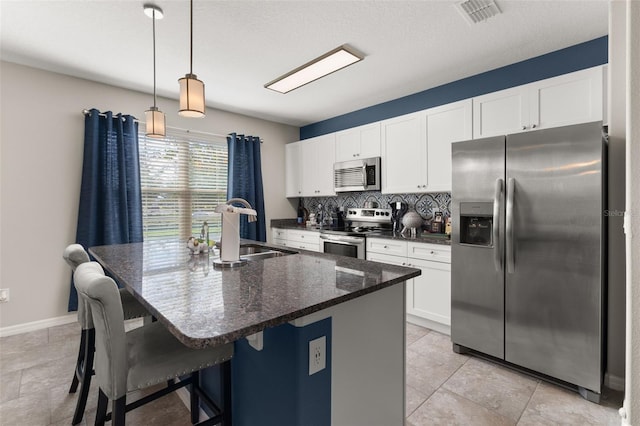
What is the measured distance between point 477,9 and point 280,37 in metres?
1.48

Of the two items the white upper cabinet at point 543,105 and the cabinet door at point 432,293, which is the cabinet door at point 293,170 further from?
the white upper cabinet at point 543,105

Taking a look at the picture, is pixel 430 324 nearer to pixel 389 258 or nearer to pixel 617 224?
pixel 389 258

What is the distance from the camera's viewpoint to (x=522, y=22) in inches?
92.2

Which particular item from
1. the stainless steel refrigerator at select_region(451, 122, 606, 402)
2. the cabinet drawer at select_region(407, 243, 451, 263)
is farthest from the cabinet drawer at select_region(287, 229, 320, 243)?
the stainless steel refrigerator at select_region(451, 122, 606, 402)

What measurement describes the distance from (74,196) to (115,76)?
1.34 metres

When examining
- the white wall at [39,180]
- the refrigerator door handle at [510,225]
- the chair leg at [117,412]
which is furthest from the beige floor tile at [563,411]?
the white wall at [39,180]

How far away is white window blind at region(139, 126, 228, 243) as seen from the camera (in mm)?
3818

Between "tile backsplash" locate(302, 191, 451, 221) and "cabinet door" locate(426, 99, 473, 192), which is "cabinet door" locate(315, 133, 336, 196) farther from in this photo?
Answer: "cabinet door" locate(426, 99, 473, 192)

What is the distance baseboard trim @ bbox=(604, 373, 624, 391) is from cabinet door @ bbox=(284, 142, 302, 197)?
12.8 ft

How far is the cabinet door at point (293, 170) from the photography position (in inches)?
195

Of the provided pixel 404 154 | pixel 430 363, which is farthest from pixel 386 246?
pixel 430 363

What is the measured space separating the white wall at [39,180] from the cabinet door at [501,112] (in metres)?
3.91

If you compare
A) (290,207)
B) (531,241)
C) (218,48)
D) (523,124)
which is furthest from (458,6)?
(290,207)

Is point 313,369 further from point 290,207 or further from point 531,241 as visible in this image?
point 290,207
